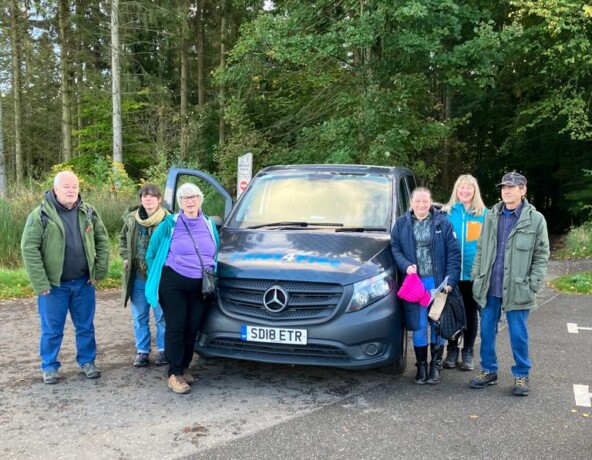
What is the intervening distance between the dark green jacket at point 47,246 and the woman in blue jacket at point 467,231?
10.8 ft

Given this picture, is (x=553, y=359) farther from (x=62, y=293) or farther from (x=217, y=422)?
(x=62, y=293)

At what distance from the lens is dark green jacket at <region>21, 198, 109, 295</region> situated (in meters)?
4.57

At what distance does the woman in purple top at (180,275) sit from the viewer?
451cm

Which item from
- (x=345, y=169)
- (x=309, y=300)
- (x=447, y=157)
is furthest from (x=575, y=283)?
(x=447, y=157)

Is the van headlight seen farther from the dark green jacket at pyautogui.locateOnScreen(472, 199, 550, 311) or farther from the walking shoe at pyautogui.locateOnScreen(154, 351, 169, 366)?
the walking shoe at pyautogui.locateOnScreen(154, 351, 169, 366)

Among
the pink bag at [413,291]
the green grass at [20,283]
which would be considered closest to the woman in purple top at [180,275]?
the pink bag at [413,291]

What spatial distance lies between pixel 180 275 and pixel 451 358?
2.78 meters

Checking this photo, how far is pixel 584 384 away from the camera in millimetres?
4980

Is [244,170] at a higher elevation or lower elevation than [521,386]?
higher

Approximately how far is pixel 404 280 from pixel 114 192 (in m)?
10.6

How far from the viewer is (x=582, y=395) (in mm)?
4703

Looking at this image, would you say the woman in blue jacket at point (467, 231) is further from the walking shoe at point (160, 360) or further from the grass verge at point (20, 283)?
the grass verge at point (20, 283)

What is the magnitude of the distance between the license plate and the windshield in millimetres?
1303

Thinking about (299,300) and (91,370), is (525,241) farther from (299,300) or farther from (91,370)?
(91,370)
